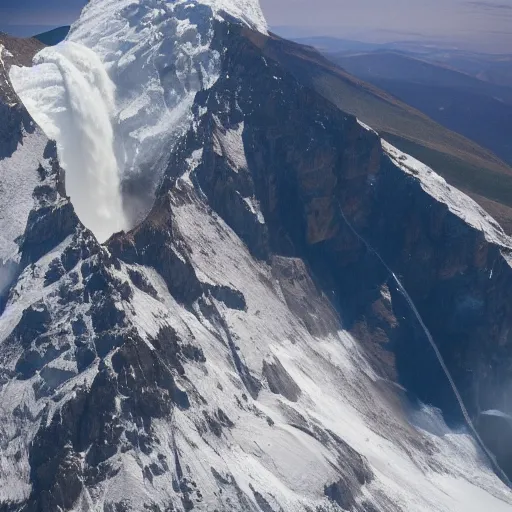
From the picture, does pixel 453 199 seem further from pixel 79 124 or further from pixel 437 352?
pixel 79 124

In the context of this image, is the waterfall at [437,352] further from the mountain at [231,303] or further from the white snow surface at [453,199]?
the white snow surface at [453,199]

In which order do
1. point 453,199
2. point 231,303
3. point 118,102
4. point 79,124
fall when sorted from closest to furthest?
point 231,303
point 79,124
point 453,199
point 118,102

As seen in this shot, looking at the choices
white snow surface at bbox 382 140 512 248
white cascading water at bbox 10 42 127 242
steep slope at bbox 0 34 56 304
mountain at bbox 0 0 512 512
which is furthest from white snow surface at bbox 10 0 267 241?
white snow surface at bbox 382 140 512 248

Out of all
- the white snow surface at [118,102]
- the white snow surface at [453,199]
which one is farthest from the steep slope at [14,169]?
the white snow surface at [453,199]

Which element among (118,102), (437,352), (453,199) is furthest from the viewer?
(118,102)

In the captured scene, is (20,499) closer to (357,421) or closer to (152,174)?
(357,421)

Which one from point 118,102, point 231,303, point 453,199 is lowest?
point 231,303

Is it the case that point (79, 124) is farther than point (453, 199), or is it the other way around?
point (453, 199)

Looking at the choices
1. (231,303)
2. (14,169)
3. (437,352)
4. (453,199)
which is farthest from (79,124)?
(437,352)
